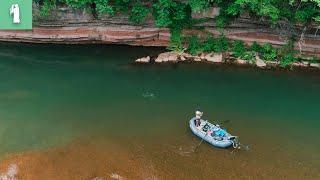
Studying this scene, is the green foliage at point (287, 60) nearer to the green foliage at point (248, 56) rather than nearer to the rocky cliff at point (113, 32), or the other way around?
the rocky cliff at point (113, 32)

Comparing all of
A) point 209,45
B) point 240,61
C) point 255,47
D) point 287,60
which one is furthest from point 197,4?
point 287,60

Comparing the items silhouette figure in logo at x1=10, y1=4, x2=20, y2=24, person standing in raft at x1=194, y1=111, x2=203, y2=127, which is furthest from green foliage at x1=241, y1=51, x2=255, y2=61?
silhouette figure in logo at x1=10, y1=4, x2=20, y2=24

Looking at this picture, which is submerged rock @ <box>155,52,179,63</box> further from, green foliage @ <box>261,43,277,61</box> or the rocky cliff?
green foliage @ <box>261,43,277,61</box>

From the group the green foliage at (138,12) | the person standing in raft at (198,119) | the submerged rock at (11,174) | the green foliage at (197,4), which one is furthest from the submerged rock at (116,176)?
the green foliage at (138,12)

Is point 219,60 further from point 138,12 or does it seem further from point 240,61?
point 138,12

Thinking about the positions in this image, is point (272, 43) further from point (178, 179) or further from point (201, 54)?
point (178, 179)

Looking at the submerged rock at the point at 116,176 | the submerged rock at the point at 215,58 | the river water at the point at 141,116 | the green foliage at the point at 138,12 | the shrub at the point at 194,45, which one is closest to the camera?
the submerged rock at the point at 116,176

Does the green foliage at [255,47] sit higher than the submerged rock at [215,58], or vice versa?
the green foliage at [255,47]
